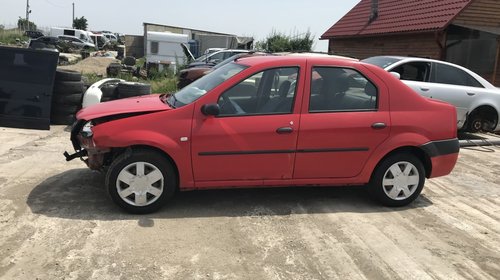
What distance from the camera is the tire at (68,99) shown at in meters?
9.34

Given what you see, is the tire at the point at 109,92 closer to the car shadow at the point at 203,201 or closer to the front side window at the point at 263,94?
the car shadow at the point at 203,201

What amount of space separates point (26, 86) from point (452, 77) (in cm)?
825

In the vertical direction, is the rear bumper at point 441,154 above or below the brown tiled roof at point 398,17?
below

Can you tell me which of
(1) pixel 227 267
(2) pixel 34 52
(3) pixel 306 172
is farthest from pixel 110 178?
(2) pixel 34 52

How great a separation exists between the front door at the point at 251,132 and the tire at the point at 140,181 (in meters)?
0.33

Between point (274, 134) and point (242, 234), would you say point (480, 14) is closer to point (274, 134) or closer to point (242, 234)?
point (274, 134)

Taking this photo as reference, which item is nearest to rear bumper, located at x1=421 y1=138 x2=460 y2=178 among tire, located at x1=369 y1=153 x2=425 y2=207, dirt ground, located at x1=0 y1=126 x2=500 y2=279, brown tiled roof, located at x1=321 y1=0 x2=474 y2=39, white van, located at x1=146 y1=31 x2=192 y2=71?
tire, located at x1=369 y1=153 x2=425 y2=207

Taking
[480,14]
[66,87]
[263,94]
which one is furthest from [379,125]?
[480,14]

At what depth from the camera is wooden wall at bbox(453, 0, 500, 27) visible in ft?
56.3

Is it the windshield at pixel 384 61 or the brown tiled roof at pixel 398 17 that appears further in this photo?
the brown tiled roof at pixel 398 17

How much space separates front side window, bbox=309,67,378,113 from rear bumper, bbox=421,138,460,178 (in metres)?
0.84

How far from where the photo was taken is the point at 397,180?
5.59 metres

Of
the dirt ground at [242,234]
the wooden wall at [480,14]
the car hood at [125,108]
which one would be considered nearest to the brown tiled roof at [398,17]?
the wooden wall at [480,14]

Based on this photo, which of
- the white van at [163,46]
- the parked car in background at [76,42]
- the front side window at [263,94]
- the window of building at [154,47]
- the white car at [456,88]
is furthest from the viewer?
the parked car in background at [76,42]
